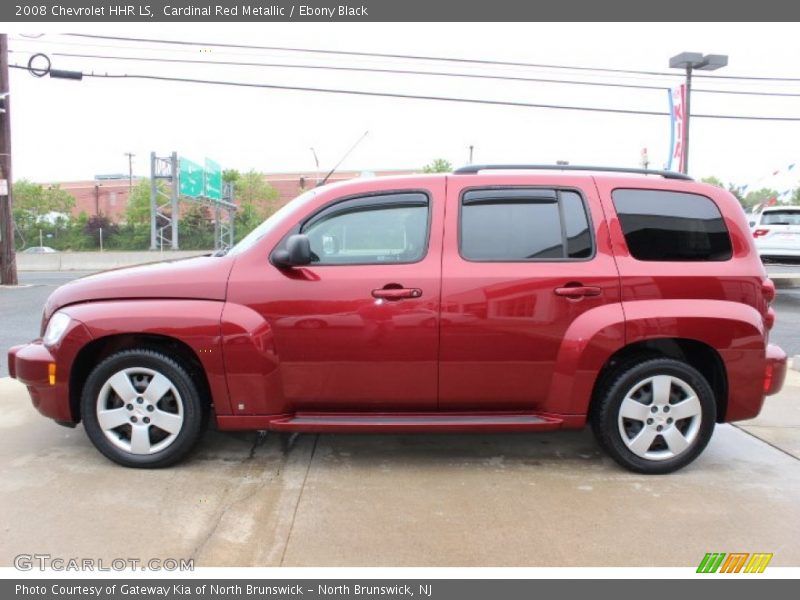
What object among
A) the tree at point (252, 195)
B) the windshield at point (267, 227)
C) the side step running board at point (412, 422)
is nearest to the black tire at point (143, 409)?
the side step running board at point (412, 422)

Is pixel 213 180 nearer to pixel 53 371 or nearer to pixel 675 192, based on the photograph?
pixel 53 371

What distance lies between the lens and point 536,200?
370 centimetres

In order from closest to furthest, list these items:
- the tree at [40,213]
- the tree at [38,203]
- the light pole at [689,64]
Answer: the light pole at [689,64] → the tree at [40,213] → the tree at [38,203]

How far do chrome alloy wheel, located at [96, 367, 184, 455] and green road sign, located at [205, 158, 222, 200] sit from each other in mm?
31561

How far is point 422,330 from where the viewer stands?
3.48 m

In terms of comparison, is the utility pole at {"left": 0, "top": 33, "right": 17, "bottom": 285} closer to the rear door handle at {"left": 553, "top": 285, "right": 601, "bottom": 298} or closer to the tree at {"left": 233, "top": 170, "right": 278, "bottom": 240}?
the rear door handle at {"left": 553, "top": 285, "right": 601, "bottom": 298}

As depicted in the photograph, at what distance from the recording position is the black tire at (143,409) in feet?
11.7

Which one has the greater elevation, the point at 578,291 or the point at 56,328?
the point at 578,291

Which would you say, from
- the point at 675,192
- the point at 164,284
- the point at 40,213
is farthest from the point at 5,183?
the point at 40,213

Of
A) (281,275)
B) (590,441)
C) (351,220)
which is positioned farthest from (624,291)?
(281,275)

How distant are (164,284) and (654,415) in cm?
300

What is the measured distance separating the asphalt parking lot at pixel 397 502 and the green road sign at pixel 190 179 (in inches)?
1153

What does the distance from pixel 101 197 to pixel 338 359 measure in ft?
271

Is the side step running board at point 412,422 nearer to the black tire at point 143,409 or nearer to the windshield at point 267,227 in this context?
the black tire at point 143,409
